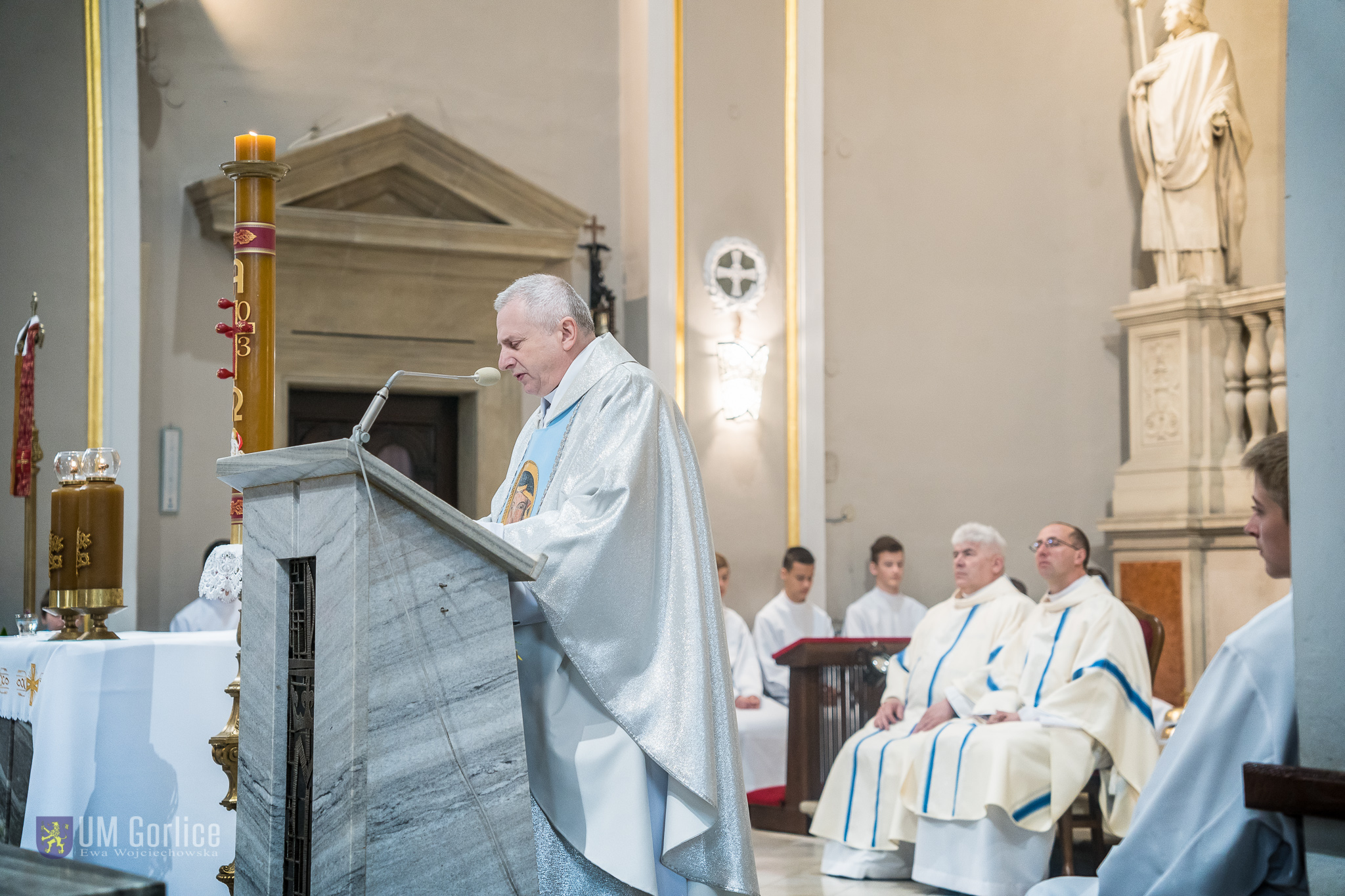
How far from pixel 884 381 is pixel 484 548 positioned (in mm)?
7054

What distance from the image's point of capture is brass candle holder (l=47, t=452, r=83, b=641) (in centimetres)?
337

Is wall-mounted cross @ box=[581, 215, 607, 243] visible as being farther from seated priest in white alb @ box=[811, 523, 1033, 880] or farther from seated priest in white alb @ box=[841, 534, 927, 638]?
seated priest in white alb @ box=[811, 523, 1033, 880]

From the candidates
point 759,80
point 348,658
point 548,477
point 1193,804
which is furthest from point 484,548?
point 759,80

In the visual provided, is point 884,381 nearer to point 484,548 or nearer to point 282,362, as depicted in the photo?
point 282,362

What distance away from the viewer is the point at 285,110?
7.68 m

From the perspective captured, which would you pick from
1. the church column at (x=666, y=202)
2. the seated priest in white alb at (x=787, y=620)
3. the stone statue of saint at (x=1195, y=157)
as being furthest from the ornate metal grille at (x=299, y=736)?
the stone statue of saint at (x=1195, y=157)

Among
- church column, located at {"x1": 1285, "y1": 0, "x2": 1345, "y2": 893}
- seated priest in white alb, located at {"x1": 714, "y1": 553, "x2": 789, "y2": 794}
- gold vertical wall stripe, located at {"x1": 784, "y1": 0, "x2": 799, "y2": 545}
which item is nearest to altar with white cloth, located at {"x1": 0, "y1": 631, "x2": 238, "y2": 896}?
church column, located at {"x1": 1285, "y1": 0, "x2": 1345, "y2": 893}

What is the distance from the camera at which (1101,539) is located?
9.61 meters

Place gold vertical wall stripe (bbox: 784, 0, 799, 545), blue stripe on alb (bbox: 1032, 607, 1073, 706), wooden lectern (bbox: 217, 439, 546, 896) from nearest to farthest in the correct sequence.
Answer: wooden lectern (bbox: 217, 439, 546, 896), blue stripe on alb (bbox: 1032, 607, 1073, 706), gold vertical wall stripe (bbox: 784, 0, 799, 545)

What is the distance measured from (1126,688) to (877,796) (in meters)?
1.07

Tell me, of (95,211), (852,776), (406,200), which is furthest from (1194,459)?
(95,211)

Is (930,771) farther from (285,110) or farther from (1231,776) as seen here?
(285,110)

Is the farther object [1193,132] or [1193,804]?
[1193,132]

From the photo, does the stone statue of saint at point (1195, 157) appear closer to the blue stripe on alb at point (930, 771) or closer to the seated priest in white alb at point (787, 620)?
the seated priest in white alb at point (787, 620)
